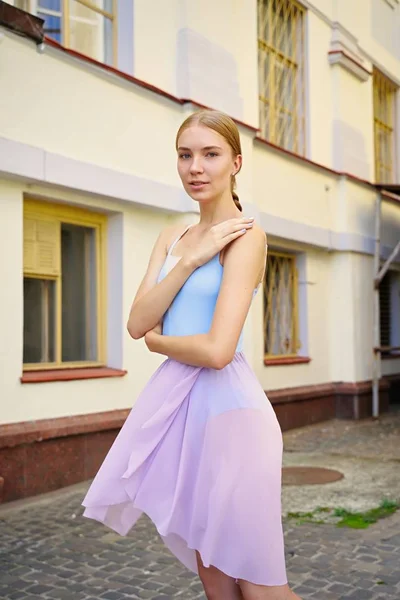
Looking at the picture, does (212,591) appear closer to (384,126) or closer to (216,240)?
(216,240)

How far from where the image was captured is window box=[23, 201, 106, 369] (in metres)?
6.74

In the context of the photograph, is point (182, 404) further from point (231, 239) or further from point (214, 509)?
point (231, 239)

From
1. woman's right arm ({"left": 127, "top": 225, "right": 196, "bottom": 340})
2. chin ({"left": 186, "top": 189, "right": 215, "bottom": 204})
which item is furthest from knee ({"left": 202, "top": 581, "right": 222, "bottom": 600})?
chin ({"left": 186, "top": 189, "right": 215, "bottom": 204})

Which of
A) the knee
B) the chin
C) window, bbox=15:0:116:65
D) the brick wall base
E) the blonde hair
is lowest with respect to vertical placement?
the brick wall base

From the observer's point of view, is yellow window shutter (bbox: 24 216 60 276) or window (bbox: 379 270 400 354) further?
window (bbox: 379 270 400 354)

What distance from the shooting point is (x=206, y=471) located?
205 centimetres

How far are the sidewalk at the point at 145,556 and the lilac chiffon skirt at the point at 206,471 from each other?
1926mm

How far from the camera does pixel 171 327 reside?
2.23 meters

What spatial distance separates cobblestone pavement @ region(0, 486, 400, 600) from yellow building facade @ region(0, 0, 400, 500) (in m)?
1.05

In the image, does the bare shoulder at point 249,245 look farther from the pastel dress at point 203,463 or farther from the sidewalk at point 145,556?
the sidewalk at point 145,556

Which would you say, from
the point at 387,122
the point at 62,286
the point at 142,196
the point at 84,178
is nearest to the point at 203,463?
the point at 84,178

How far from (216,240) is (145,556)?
3037mm

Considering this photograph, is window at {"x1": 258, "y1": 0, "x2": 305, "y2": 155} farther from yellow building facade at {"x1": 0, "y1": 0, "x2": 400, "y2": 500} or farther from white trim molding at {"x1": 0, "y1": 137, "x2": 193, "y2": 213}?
white trim molding at {"x1": 0, "y1": 137, "x2": 193, "y2": 213}

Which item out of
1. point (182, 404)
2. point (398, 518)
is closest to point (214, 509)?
point (182, 404)
